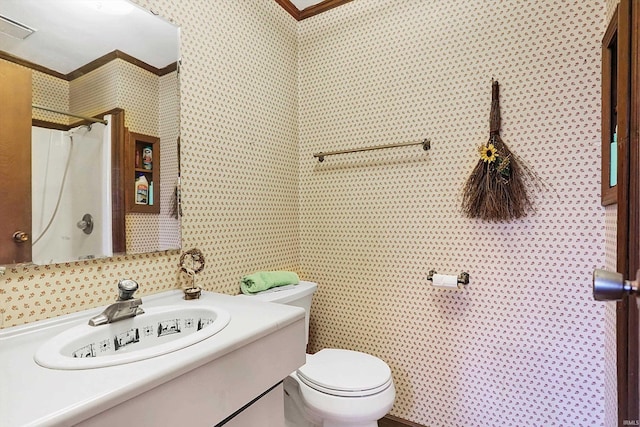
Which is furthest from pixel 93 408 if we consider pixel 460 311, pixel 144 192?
pixel 460 311

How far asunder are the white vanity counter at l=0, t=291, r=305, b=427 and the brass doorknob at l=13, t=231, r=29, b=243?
243mm

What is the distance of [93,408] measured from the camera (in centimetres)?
55

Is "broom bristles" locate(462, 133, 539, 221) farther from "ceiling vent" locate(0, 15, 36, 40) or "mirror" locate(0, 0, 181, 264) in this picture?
"ceiling vent" locate(0, 15, 36, 40)

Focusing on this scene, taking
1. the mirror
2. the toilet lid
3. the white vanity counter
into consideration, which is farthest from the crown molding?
the toilet lid

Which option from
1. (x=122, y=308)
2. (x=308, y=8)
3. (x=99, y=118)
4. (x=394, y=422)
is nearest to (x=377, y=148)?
(x=308, y=8)

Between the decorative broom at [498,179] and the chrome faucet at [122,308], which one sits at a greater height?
the decorative broom at [498,179]

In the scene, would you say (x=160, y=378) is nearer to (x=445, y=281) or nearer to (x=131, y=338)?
(x=131, y=338)

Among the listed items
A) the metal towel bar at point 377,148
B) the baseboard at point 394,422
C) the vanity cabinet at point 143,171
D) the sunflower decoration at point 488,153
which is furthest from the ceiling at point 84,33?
the baseboard at point 394,422

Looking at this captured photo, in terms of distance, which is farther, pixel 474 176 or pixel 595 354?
pixel 474 176

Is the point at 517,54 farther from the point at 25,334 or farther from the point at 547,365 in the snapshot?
the point at 25,334

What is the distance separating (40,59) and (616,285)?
1.54 m

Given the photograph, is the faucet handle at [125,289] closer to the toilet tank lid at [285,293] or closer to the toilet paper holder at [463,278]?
the toilet tank lid at [285,293]

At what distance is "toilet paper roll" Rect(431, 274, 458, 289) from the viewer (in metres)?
→ 1.51

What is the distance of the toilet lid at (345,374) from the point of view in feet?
4.22
